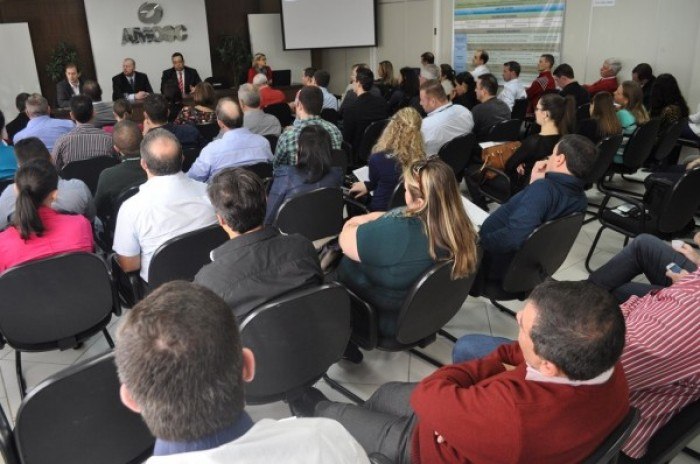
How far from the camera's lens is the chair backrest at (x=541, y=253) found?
2.47 metres

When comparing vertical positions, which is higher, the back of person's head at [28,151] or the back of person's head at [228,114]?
the back of person's head at [228,114]

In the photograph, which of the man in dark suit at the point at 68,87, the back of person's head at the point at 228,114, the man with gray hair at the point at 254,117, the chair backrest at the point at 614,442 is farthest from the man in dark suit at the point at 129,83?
the chair backrest at the point at 614,442

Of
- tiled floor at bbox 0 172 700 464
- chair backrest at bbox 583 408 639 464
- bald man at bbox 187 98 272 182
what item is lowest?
tiled floor at bbox 0 172 700 464

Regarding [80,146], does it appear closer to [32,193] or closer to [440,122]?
[32,193]

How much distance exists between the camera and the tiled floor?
257 cm

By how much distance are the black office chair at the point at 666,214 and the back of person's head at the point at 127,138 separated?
3.22 metres

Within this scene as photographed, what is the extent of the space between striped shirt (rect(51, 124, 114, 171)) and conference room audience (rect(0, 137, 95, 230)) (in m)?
0.78

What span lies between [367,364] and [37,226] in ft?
5.52

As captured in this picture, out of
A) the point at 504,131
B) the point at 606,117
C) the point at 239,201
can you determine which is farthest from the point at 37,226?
the point at 606,117

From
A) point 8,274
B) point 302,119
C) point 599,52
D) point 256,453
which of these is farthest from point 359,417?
point 599,52

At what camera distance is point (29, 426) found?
1414mm

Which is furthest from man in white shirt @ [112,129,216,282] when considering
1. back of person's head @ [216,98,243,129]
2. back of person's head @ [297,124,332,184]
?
back of person's head @ [216,98,243,129]

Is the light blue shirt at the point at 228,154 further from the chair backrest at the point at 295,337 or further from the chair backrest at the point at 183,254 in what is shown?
the chair backrest at the point at 295,337

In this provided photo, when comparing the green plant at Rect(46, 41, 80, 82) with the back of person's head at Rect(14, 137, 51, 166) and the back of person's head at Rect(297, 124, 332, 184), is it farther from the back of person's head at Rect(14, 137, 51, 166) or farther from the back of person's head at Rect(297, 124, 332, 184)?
the back of person's head at Rect(297, 124, 332, 184)
